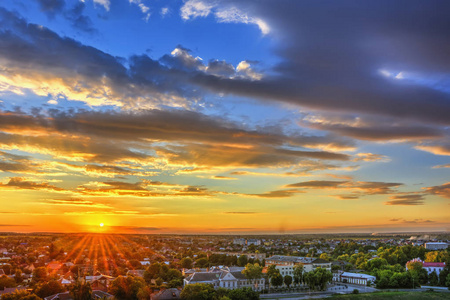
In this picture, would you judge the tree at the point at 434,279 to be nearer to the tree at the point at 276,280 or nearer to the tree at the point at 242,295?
the tree at the point at 276,280

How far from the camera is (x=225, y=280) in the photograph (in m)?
66.8

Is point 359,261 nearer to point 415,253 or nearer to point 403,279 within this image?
point 415,253

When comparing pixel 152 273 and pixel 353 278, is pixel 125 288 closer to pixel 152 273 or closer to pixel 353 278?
pixel 152 273

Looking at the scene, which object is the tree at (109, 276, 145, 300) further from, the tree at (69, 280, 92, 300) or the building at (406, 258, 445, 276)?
the building at (406, 258, 445, 276)

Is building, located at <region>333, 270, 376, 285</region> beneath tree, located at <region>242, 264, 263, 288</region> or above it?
beneath

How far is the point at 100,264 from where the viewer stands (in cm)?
9594

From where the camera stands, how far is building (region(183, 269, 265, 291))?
65188 millimetres

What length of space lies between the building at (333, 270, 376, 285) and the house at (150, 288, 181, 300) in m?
40.6

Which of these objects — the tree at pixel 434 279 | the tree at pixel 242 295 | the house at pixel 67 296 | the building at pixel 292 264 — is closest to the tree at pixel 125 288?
the house at pixel 67 296

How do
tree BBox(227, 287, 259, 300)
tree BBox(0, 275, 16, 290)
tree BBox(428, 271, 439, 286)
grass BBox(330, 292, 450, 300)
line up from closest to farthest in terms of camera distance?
A: 1. tree BBox(227, 287, 259, 300)
2. tree BBox(0, 275, 16, 290)
3. grass BBox(330, 292, 450, 300)
4. tree BBox(428, 271, 439, 286)

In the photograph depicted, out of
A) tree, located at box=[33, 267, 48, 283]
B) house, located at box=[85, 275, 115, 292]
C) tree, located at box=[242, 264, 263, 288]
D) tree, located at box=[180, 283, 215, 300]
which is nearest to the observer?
tree, located at box=[180, 283, 215, 300]

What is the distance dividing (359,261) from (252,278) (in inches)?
1732

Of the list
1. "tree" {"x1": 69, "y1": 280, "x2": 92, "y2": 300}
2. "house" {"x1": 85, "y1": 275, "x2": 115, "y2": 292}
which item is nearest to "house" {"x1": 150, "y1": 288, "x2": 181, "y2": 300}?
"tree" {"x1": 69, "y1": 280, "x2": 92, "y2": 300}

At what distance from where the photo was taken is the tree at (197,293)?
5262 centimetres
